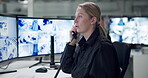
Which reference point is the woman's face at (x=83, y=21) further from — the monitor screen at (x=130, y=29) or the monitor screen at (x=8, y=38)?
the monitor screen at (x=130, y=29)

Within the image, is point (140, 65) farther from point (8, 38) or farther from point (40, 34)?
point (8, 38)

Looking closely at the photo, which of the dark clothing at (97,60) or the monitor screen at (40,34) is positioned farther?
the monitor screen at (40,34)

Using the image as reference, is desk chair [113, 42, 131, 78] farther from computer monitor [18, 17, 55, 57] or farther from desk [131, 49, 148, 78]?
desk [131, 49, 148, 78]

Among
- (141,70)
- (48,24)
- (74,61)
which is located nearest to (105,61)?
(74,61)

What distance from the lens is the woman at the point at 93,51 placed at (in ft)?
3.83

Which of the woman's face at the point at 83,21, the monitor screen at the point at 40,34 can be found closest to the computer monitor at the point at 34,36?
the monitor screen at the point at 40,34

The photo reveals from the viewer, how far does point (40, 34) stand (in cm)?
198

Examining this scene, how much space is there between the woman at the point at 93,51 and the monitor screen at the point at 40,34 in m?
A: 0.55

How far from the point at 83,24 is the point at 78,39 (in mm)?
320

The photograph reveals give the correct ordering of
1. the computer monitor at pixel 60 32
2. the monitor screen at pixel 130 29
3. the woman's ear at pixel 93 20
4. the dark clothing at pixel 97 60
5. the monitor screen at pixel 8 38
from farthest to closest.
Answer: the monitor screen at pixel 130 29 < the computer monitor at pixel 60 32 < the monitor screen at pixel 8 38 < the woman's ear at pixel 93 20 < the dark clothing at pixel 97 60

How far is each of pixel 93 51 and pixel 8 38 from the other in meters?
0.83

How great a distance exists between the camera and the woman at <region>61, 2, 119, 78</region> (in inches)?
45.9

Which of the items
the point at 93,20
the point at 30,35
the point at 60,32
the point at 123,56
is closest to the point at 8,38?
the point at 30,35

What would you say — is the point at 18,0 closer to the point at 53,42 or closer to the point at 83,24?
the point at 53,42
